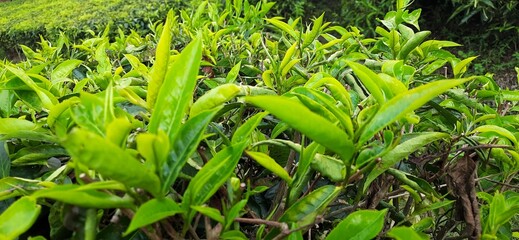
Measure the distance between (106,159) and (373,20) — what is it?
555 cm

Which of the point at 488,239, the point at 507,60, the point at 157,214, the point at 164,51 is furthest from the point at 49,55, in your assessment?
the point at 507,60

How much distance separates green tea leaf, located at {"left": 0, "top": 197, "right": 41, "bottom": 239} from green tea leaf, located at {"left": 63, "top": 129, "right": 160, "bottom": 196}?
17 cm

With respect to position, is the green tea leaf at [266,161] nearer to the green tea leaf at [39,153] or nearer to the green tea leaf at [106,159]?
the green tea leaf at [106,159]

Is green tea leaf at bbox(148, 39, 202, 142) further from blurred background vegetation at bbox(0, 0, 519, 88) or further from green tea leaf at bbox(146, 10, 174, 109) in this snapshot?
blurred background vegetation at bbox(0, 0, 519, 88)

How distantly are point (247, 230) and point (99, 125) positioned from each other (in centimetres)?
43

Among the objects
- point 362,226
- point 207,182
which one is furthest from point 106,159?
point 362,226

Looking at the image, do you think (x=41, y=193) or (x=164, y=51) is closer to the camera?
(x=41, y=193)

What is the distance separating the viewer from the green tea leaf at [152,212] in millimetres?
555

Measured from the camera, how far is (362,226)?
72cm

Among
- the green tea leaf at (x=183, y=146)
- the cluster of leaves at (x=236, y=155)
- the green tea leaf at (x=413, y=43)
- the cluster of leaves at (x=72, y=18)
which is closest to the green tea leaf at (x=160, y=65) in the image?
the cluster of leaves at (x=236, y=155)

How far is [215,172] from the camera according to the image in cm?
66

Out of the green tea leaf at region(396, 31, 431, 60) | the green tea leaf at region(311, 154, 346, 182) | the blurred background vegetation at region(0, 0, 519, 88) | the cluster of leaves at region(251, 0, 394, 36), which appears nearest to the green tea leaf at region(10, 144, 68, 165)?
the green tea leaf at region(311, 154, 346, 182)

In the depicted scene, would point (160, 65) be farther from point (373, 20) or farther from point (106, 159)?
point (373, 20)

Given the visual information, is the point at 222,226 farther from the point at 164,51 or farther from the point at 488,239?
the point at 488,239
